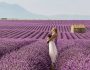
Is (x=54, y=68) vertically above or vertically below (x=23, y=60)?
below

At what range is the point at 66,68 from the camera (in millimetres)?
6996

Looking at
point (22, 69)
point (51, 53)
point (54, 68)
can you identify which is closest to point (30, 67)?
point (22, 69)

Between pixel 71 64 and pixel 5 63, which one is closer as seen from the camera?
pixel 71 64

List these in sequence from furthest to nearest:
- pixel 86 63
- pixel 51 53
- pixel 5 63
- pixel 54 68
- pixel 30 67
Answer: pixel 51 53
pixel 54 68
pixel 5 63
pixel 30 67
pixel 86 63

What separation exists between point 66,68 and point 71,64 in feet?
0.46

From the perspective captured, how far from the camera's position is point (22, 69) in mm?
6785

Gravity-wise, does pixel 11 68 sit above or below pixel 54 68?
above

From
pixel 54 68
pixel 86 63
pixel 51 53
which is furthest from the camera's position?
pixel 51 53

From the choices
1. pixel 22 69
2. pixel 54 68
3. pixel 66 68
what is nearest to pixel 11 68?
pixel 22 69

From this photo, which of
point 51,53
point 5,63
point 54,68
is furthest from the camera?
point 51,53

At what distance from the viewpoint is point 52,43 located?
10.7 metres

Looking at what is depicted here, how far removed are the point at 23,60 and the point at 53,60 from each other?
103 inches

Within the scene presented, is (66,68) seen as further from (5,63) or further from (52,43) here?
(52,43)

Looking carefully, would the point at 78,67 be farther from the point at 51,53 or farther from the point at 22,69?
the point at 51,53
